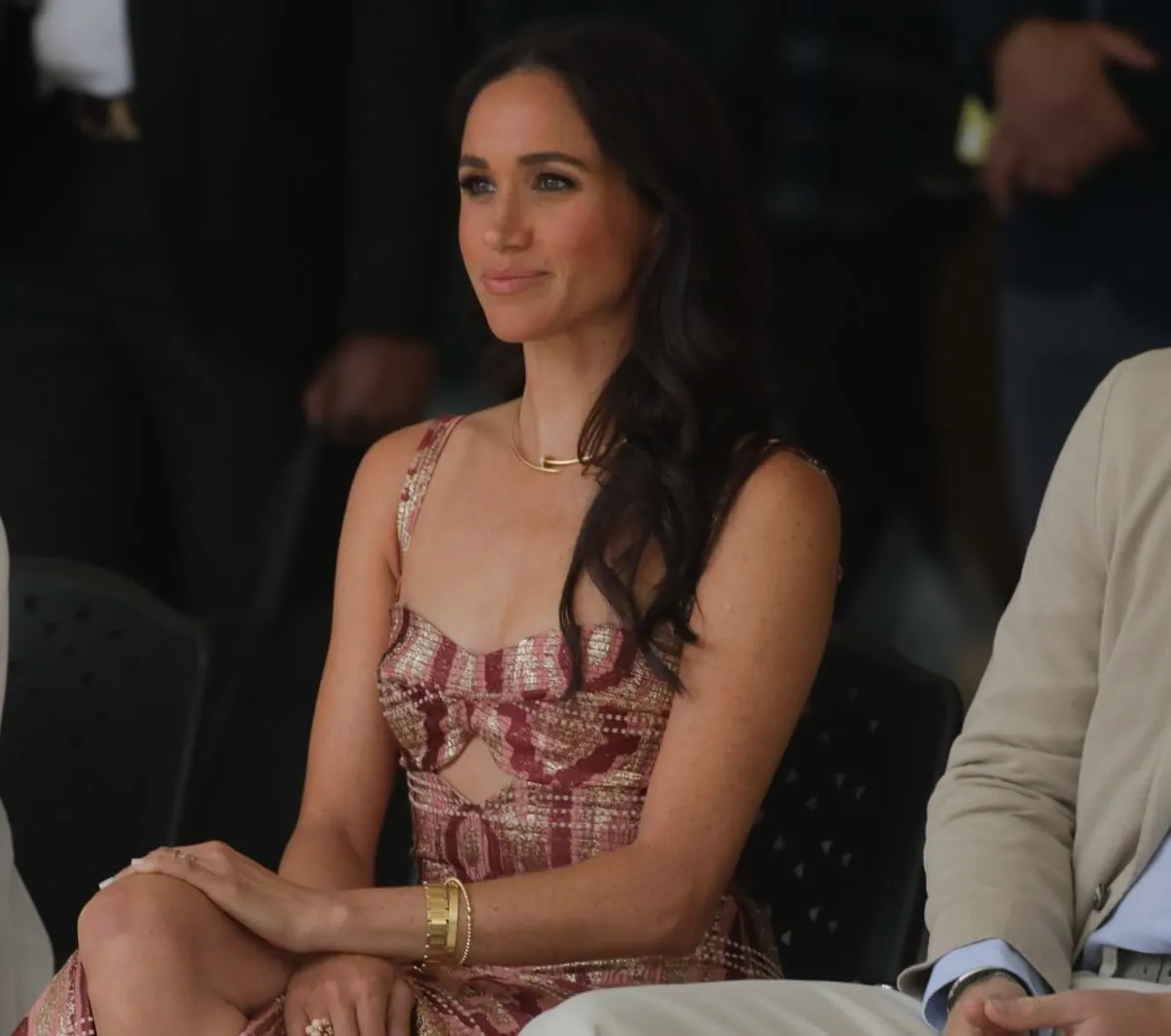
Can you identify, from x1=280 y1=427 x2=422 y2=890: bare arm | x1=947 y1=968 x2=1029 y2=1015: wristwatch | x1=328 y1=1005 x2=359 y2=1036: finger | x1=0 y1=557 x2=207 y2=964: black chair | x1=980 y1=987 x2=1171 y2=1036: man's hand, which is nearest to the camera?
x1=980 y1=987 x2=1171 y2=1036: man's hand

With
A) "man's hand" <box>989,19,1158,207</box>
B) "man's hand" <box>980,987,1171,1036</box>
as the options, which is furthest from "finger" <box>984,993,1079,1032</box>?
"man's hand" <box>989,19,1158,207</box>

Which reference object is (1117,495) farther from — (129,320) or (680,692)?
(129,320)

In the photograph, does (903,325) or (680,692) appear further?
(903,325)

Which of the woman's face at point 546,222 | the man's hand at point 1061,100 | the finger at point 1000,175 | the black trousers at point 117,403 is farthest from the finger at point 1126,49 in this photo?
→ the black trousers at point 117,403

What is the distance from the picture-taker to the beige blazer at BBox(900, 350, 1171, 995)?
6.42 feet

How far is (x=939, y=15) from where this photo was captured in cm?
325

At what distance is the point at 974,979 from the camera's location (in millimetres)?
1910

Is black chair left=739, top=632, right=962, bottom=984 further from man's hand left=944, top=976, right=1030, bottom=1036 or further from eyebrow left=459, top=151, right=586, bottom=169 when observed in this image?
eyebrow left=459, top=151, right=586, bottom=169

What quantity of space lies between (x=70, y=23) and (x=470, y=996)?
6.60 feet

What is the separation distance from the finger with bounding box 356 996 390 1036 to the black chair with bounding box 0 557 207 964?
75cm

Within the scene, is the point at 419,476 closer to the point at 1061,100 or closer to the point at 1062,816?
the point at 1062,816

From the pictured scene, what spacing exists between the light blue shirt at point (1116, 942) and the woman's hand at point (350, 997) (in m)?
0.50

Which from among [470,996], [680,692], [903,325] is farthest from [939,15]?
[470,996]

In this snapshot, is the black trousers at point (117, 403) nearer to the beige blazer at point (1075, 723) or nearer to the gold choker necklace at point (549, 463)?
the gold choker necklace at point (549, 463)
